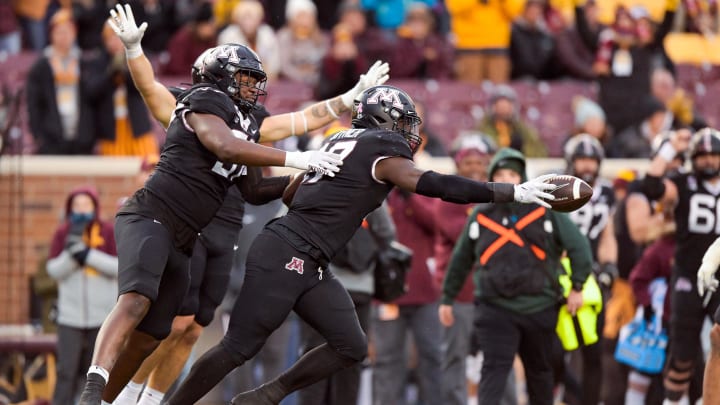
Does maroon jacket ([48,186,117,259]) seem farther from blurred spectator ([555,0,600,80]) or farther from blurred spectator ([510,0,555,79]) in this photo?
blurred spectator ([555,0,600,80])

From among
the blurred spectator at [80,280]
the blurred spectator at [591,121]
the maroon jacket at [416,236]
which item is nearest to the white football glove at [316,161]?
the maroon jacket at [416,236]

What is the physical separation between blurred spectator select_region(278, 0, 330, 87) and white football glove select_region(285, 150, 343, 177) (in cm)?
739

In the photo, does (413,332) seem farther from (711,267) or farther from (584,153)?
(711,267)

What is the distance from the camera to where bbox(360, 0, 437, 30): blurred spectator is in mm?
16359

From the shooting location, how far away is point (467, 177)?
10219mm

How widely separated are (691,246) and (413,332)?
2.39 meters

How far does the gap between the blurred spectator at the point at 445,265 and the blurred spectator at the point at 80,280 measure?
259 cm

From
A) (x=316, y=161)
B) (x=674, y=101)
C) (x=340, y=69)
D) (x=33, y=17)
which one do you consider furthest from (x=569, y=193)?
(x=33, y=17)

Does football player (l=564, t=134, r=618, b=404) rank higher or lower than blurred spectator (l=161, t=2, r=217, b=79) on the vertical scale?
lower

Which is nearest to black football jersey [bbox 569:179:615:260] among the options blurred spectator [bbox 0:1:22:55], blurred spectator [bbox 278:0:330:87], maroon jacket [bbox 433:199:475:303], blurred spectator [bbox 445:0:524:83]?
maroon jacket [bbox 433:199:475:303]

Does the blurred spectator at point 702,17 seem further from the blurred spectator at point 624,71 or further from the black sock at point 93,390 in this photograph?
the black sock at point 93,390

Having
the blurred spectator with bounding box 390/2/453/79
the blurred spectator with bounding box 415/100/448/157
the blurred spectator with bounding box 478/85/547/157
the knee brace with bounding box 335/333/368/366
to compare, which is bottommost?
the knee brace with bounding box 335/333/368/366

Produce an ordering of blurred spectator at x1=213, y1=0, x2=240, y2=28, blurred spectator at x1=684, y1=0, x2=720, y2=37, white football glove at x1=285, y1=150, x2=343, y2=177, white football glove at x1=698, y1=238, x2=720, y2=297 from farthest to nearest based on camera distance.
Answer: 1. blurred spectator at x1=684, y1=0, x2=720, y2=37
2. blurred spectator at x1=213, y1=0, x2=240, y2=28
3. white football glove at x1=698, y1=238, x2=720, y2=297
4. white football glove at x1=285, y1=150, x2=343, y2=177

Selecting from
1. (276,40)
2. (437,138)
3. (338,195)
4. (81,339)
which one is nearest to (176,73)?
(276,40)
